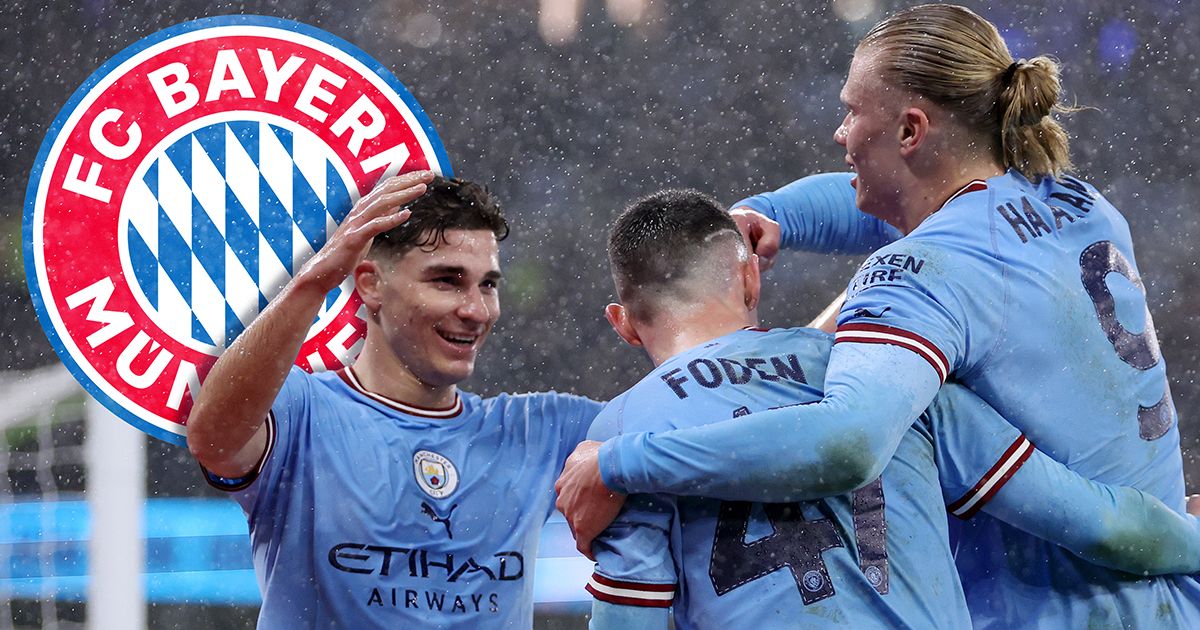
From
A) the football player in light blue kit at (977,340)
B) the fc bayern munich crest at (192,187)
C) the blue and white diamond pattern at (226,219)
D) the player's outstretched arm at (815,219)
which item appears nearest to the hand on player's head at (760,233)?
the player's outstretched arm at (815,219)

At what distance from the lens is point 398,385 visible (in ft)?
7.20

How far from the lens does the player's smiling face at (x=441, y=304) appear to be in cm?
220

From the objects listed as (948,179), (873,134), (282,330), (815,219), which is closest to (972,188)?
(948,179)

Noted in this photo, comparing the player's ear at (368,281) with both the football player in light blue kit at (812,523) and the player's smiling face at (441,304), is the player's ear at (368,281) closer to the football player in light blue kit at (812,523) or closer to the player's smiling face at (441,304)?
the player's smiling face at (441,304)

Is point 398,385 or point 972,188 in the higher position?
point 972,188

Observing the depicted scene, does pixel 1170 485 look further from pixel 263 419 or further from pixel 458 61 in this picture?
pixel 458 61

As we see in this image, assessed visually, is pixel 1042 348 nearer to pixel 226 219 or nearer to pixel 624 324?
pixel 624 324

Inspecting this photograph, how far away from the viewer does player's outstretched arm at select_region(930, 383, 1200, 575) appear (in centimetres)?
143

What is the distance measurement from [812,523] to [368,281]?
3.78ft

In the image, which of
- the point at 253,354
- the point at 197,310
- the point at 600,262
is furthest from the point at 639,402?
the point at 600,262

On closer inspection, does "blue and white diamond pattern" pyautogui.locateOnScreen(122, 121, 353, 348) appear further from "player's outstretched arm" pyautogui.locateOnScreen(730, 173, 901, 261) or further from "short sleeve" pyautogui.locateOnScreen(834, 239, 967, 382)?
"short sleeve" pyautogui.locateOnScreen(834, 239, 967, 382)

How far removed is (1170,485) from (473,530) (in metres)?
1.08

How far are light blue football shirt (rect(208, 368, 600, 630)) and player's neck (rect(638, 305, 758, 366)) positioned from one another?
646 millimetres

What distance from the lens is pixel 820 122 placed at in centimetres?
849
